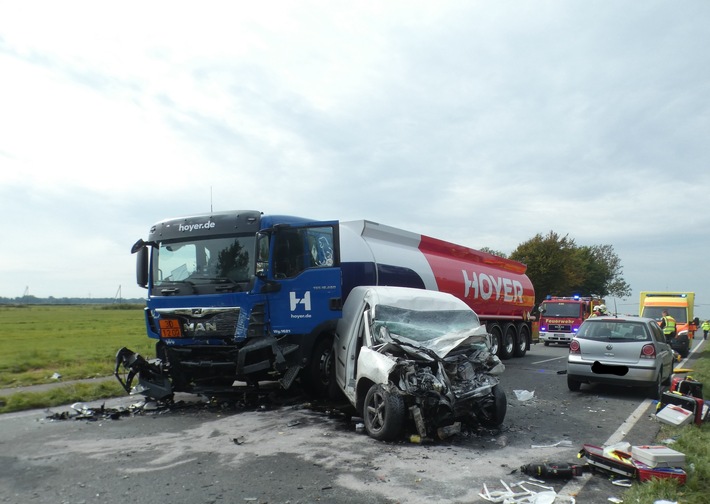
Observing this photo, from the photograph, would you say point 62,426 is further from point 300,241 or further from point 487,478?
point 487,478

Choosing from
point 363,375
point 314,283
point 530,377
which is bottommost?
point 530,377

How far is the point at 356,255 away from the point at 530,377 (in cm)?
541

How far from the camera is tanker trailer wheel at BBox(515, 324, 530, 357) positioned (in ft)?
60.1

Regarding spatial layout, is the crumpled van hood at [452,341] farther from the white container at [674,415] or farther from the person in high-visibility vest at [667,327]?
the person in high-visibility vest at [667,327]

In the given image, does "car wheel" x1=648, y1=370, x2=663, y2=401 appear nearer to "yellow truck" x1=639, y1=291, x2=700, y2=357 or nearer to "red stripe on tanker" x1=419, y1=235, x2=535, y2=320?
"red stripe on tanker" x1=419, y1=235, x2=535, y2=320

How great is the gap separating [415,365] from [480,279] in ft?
31.5

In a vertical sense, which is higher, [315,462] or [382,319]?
[382,319]

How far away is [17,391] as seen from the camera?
33.4ft

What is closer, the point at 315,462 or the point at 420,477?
the point at 420,477

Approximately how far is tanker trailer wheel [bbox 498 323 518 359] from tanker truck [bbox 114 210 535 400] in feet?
31.3

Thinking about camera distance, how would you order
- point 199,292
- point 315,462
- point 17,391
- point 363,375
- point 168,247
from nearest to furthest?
1. point 315,462
2. point 363,375
3. point 199,292
4. point 168,247
5. point 17,391

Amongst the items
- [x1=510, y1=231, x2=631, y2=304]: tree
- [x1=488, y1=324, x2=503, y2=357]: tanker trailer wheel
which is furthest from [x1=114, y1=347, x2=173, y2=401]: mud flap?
[x1=510, y1=231, x2=631, y2=304]: tree

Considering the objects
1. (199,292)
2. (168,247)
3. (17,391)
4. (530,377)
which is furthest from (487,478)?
(17,391)

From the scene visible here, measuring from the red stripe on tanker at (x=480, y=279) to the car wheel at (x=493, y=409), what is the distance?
6.32m
